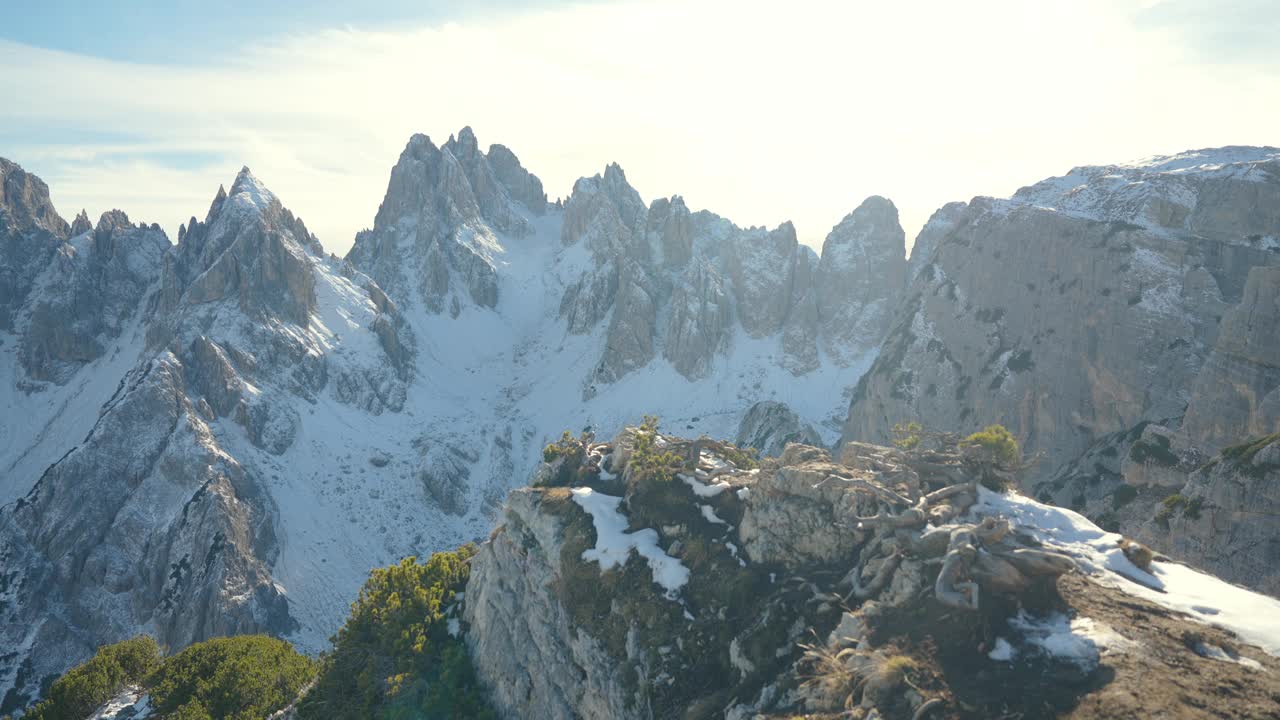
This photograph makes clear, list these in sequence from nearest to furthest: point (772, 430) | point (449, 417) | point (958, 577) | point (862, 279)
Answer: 1. point (958, 577)
2. point (772, 430)
3. point (449, 417)
4. point (862, 279)

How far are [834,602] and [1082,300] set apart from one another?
2715 inches

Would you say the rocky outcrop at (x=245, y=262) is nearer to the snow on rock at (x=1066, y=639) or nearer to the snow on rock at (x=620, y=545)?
the snow on rock at (x=620, y=545)

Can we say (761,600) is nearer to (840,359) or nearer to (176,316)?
(840,359)

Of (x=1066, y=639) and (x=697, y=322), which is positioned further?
(x=697, y=322)

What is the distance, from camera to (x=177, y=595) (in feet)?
312

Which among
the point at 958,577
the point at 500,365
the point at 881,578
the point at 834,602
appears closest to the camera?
the point at 958,577

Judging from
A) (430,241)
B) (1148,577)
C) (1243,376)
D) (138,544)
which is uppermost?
(430,241)

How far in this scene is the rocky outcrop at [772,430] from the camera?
118088 millimetres

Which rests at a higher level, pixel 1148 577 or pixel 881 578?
pixel 1148 577

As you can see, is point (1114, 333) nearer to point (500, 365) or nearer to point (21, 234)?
point (500, 365)

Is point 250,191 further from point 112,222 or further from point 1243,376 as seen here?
point 1243,376

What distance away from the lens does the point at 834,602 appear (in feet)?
104

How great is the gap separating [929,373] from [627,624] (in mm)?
75005

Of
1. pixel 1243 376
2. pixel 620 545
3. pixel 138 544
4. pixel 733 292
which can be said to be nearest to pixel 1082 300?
pixel 1243 376
